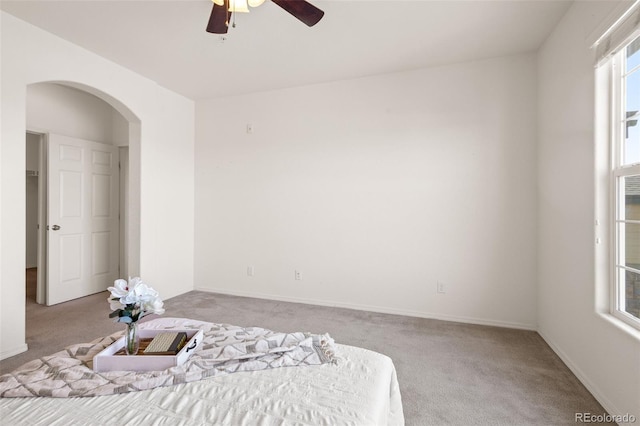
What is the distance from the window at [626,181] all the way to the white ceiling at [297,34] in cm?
83

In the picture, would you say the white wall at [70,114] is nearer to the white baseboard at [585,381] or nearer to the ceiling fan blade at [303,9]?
the ceiling fan blade at [303,9]

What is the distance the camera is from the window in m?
1.68

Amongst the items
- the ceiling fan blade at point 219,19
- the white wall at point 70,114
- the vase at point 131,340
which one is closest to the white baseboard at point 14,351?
the vase at point 131,340

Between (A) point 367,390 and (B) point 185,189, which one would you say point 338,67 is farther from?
(A) point 367,390

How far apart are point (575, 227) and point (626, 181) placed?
488 millimetres

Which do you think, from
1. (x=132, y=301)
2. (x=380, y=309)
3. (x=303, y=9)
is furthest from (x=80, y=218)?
(x=380, y=309)

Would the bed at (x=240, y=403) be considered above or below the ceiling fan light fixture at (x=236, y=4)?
below

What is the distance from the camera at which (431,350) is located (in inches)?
96.6

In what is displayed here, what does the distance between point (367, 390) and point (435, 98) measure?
3070 mm

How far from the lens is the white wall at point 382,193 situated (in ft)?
9.72

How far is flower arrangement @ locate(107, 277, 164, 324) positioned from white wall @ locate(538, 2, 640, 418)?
2.45 m

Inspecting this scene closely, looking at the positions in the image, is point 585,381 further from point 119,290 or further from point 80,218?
point 80,218

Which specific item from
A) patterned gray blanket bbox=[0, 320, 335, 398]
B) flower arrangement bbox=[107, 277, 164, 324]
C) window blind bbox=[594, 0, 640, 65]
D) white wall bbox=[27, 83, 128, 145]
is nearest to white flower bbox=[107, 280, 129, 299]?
flower arrangement bbox=[107, 277, 164, 324]

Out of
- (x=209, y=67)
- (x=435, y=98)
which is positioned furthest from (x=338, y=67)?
(x=209, y=67)
